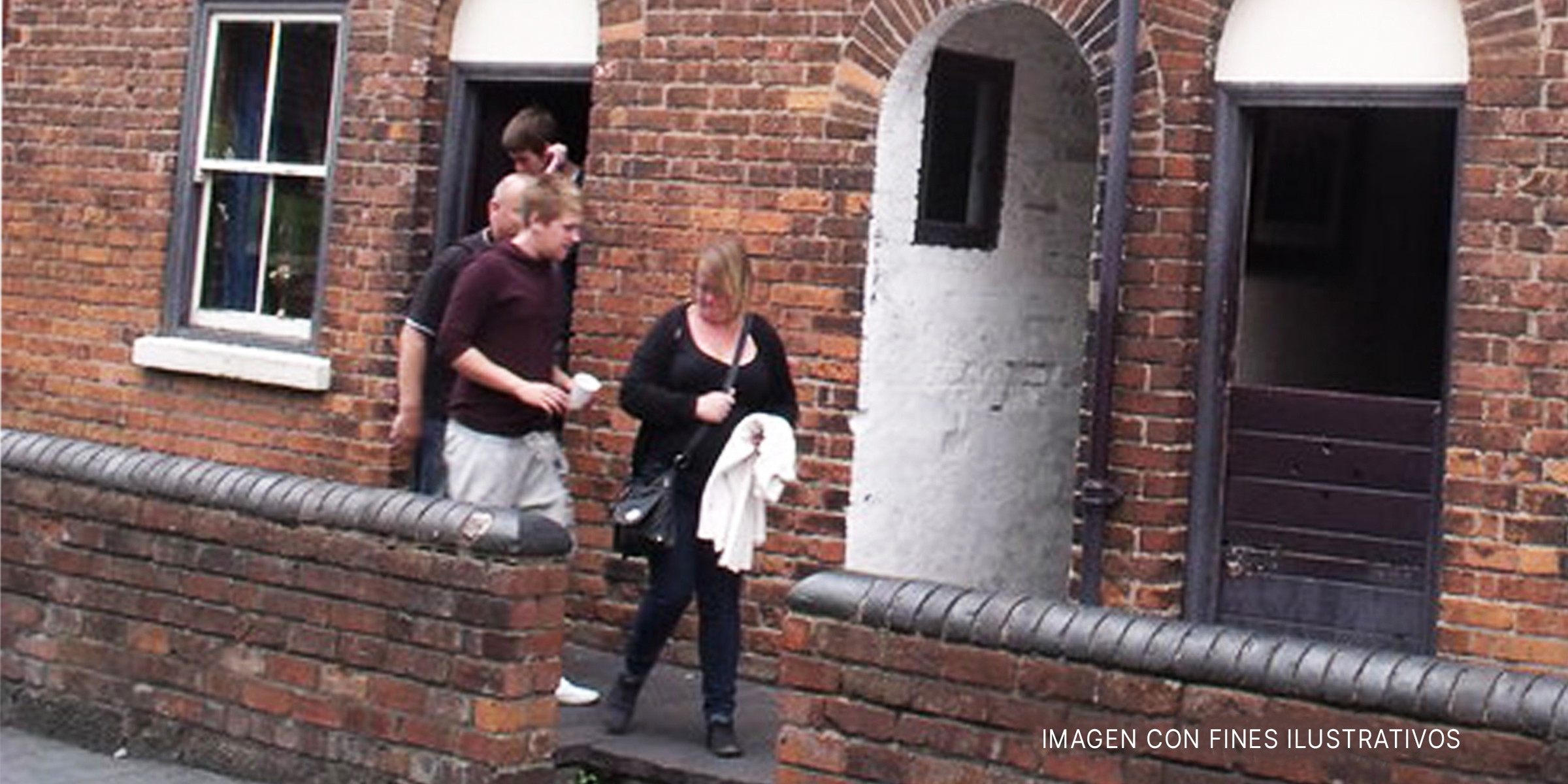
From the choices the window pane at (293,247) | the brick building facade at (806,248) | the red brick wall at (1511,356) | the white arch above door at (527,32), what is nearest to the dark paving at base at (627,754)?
the brick building facade at (806,248)

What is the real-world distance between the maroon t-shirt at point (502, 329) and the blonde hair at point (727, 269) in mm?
597

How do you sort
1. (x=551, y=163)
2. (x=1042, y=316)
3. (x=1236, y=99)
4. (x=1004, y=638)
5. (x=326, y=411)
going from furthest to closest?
(x=326, y=411)
(x=1042, y=316)
(x=551, y=163)
(x=1236, y=99)
(x=1004, y=638)

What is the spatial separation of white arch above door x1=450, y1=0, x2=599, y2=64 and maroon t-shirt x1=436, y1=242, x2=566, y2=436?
209 centimetres

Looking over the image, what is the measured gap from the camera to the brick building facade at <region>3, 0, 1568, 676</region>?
7.82 m

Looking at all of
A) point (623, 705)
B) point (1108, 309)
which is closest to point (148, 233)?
point (623, 705)

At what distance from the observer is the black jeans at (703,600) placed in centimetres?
787

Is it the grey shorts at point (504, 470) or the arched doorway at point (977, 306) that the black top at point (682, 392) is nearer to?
the grey shorts at point (504, 470)

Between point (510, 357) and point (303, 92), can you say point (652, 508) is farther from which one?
point (303, 92)

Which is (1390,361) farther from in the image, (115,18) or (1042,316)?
(115,18)

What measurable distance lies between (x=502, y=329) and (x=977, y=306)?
2.29 meters

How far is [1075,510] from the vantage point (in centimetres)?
865

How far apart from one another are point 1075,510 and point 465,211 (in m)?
3.22

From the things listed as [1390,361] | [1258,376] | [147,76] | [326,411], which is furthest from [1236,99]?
[147,76]

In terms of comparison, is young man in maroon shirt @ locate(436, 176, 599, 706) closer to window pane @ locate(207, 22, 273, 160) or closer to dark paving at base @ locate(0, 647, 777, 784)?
dark paving at base @ locate(0, 647, 777, 784)
